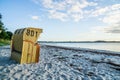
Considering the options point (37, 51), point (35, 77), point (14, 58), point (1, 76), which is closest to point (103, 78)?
point (35, 77)

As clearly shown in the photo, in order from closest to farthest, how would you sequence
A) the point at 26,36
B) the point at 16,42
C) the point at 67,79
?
the point at 67,79 < the point at 26,36 < the point at 16,42

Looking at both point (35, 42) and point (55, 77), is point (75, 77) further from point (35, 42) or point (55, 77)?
point (35, 42)

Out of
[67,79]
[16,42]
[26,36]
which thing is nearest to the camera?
[67,79]

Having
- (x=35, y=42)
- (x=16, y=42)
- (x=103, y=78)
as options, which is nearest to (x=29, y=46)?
(x=35, y=42)

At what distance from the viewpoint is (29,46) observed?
11.7m

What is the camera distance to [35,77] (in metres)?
7.98

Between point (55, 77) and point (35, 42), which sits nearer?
point (55, 77)

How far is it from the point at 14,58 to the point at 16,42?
3.27 feet

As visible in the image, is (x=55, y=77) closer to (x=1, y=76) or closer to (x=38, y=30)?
(x=1, y=76)

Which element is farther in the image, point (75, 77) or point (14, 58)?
point (14, 58)

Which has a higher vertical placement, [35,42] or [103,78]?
[35,42]

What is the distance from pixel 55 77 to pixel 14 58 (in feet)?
17.9

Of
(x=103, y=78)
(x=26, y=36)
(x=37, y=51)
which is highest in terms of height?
(x=26, y=36)

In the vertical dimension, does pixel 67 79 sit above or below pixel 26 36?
below
